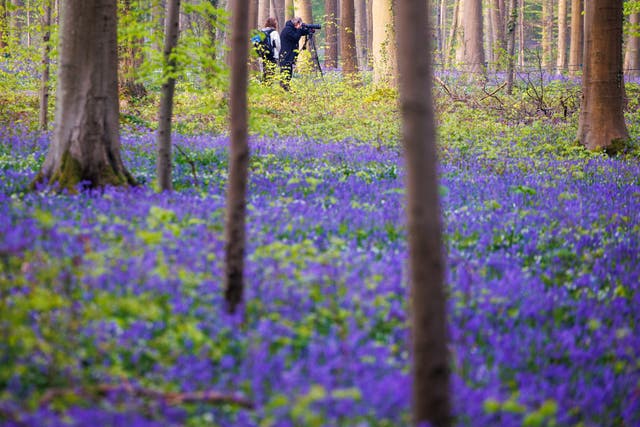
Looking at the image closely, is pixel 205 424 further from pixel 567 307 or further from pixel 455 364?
pixel 567 307

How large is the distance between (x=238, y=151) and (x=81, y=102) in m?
3.73

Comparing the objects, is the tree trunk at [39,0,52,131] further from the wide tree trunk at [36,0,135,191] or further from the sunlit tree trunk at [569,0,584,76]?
the sunlit tree trunk at [569,0,584,76]

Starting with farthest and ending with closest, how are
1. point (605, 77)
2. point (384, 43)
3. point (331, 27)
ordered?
1. point (331, 27)
2. point (384, 43)
3. point (605, 77)

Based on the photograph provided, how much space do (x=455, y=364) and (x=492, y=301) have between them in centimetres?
98

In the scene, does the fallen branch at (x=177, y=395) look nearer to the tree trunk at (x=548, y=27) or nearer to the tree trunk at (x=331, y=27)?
the tree trunk at (x=331, y=27)

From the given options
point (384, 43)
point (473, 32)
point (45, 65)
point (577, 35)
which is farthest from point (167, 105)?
point (577, 35)

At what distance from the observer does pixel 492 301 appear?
4559 mm

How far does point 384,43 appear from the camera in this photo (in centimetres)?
2119

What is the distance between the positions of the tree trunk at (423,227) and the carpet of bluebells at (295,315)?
28 centimetres

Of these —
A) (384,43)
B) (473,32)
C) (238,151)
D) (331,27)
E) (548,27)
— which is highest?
(548,27)

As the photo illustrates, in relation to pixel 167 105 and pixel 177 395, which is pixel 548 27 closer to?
pixel 167 105

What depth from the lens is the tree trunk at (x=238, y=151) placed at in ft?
13.5

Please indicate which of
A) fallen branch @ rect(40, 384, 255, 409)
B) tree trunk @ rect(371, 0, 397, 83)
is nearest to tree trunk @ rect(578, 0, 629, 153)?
tree trunk @ rect(371, 0, 397, 83)

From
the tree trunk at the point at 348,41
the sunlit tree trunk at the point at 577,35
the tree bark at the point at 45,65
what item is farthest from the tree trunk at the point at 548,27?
the tree bark at the point at 45,65
